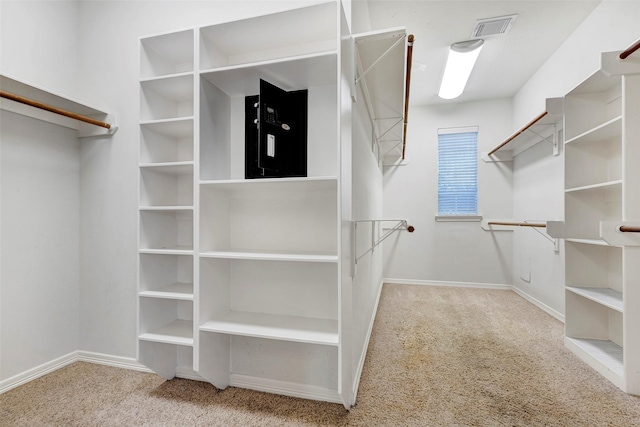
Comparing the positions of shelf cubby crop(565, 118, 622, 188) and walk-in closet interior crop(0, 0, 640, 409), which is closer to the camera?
walk-in closet interior crop(0, 0, 640, 409)

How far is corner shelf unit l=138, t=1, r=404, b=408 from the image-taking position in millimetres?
1503

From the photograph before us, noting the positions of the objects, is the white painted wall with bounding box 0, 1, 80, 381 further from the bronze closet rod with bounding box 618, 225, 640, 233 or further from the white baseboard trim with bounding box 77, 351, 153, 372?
the bronze closet rod with bounding box 618, 225, 640, 233

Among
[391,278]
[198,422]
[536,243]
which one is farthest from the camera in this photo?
[391,278]

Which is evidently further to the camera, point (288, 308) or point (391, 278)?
point (391, 278)

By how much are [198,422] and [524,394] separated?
185 centimetres

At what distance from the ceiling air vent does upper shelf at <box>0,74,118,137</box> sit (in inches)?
123

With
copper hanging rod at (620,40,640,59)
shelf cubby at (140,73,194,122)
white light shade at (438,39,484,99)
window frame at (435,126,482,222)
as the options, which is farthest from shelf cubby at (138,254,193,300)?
window frame at (435,126,482,222)

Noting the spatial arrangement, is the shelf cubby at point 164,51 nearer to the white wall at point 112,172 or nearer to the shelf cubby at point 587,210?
the white wall at point 112,172

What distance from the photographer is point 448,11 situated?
7.80ft

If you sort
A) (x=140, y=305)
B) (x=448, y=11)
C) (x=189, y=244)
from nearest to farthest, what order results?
(x=140, y=305) → (x=189, y=244) → (x=448, y=11)

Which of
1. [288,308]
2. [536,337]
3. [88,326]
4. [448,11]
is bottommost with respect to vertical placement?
[536,337]

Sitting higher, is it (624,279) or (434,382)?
(624,279)

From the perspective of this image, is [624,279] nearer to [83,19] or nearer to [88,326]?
[88,326]

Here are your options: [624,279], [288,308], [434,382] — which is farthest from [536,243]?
[288,308]
